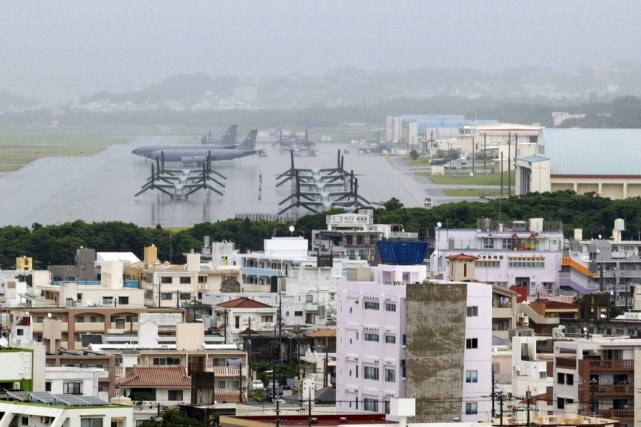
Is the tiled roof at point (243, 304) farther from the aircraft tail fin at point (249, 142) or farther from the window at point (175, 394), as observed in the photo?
the aircraft tail fin at point (249, 142)

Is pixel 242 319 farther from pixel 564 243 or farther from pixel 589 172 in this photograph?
pixel 589 172

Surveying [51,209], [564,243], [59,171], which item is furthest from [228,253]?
[59,171]

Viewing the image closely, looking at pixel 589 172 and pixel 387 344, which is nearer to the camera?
pixel 387 344

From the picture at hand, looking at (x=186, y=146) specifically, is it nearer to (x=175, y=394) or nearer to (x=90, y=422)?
(x=175, y=394)

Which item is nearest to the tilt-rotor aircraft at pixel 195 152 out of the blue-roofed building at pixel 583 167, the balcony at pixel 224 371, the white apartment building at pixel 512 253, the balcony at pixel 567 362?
the blue-roofed building at pixel 583 167

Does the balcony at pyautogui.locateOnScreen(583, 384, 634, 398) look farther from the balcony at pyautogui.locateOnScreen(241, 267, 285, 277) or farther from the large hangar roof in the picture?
the large hangar roof

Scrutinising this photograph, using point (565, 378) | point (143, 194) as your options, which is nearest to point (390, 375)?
point (565, 378)
